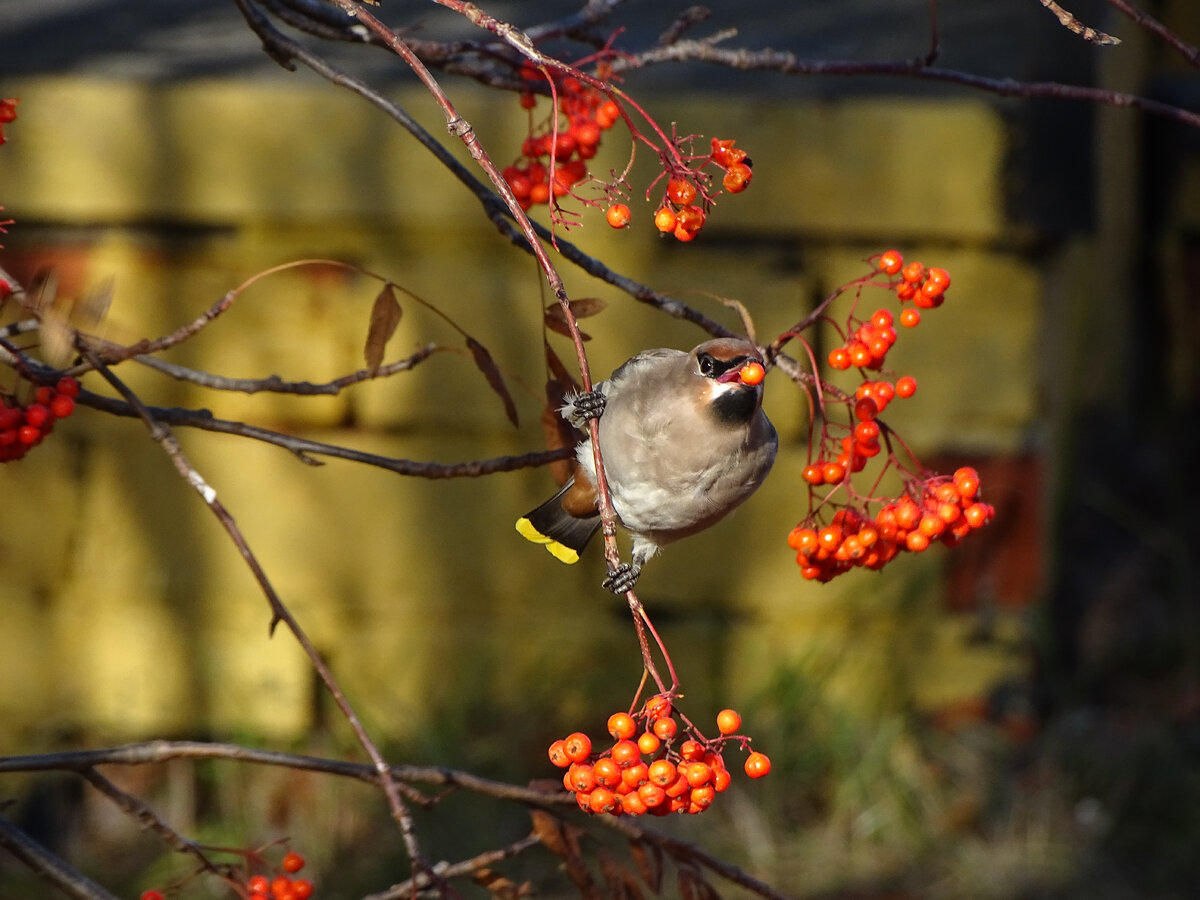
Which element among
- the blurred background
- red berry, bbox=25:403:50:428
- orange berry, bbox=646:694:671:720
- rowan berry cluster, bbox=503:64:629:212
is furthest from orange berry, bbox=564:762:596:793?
the blurred background

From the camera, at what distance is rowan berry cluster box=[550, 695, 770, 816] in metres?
1.15

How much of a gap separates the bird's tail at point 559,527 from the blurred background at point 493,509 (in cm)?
121

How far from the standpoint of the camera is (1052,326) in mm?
3350

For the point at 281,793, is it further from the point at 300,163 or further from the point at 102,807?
the point at 300,163

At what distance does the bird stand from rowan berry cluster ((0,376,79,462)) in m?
0.55

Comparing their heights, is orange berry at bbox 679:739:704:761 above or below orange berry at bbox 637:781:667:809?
above

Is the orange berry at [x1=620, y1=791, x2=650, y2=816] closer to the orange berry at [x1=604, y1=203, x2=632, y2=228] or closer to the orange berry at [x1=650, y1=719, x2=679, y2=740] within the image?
the orange berry at [x1=650, y1=719, x2=679, y2=740]

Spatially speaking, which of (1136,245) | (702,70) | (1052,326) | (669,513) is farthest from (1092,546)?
(669,513)

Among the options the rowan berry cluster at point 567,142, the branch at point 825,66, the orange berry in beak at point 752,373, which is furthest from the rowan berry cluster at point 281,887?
the branch at point 825,66

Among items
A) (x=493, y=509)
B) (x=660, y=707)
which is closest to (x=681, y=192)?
(x=660, y=707)

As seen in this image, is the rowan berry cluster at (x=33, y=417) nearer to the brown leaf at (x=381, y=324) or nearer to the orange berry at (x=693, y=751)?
the brown leaf at (x=381, y=324)

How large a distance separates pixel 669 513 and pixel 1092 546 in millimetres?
3403

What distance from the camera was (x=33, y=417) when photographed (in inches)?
53.8

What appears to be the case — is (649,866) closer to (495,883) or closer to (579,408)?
(495,883)
